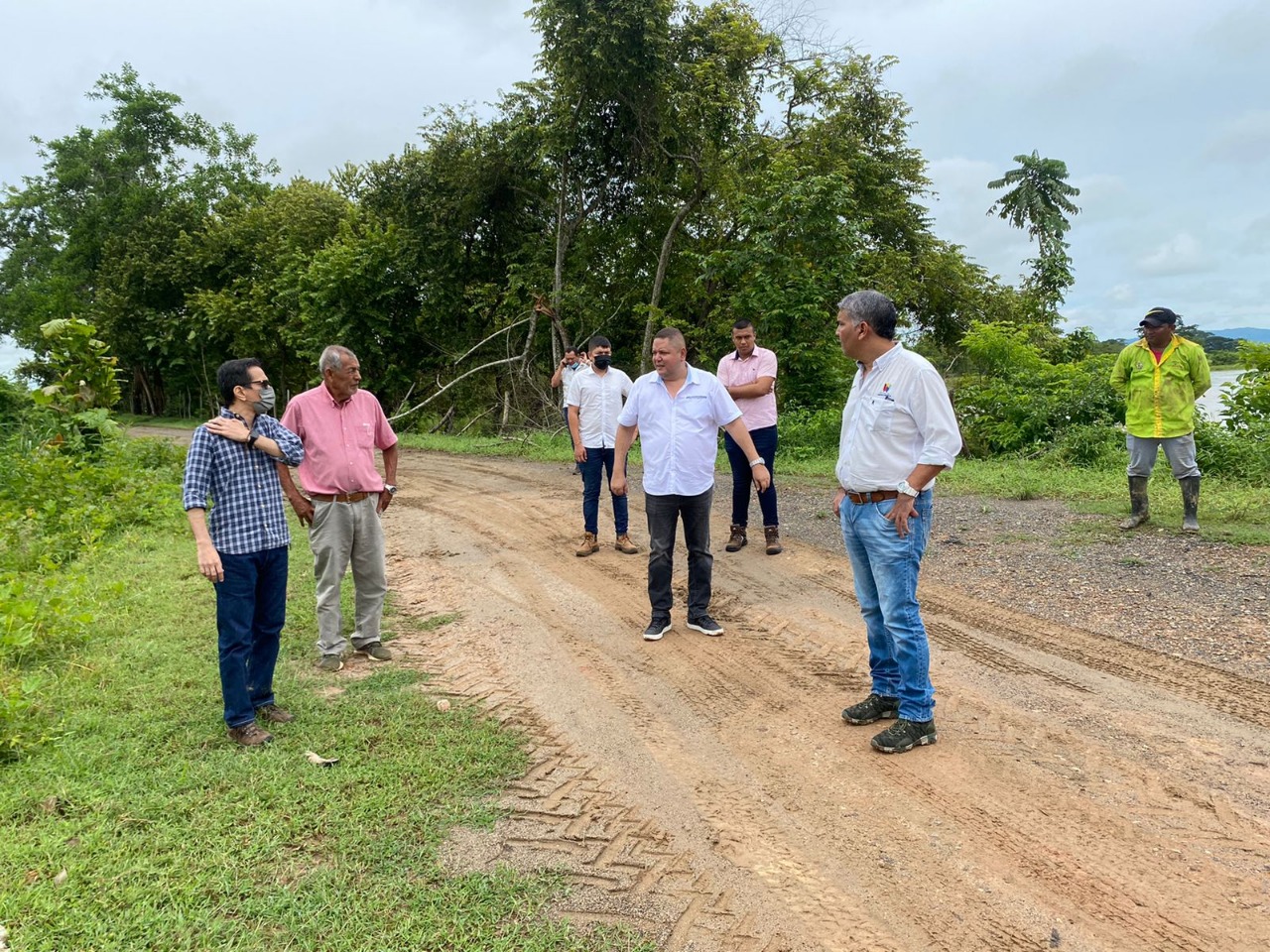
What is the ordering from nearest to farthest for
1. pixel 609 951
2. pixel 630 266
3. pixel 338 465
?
1. pixel 609 951
2. pixel 338 465
3. pixel 630 266

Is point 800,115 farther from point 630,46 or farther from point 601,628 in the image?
point 601,628

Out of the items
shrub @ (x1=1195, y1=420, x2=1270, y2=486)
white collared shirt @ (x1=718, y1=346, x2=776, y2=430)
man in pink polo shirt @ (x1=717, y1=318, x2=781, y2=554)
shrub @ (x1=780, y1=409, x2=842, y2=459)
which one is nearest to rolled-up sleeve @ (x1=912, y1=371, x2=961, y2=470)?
man in pink polo shirt @ (x1=717, y1=318, x2=781, y2=554)

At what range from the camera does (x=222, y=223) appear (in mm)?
30016

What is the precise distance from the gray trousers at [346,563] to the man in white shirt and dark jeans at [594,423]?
2.51 metres

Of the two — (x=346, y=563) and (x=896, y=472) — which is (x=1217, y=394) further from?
(x=346, y=563)

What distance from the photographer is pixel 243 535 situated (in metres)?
3.91

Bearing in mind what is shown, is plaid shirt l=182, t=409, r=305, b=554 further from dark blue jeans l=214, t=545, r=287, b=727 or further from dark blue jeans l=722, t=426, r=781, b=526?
dark blue jeans l=722, t=426, r=781, b=526

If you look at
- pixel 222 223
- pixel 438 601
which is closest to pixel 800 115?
pixel 438 601

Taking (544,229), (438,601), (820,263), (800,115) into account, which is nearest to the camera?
(438,601)

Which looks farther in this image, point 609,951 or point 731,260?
point 731,260

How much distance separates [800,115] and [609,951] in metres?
18.1

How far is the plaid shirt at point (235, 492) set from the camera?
3887 millimetres

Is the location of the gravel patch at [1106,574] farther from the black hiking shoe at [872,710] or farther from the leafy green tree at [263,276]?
the leafy green tree at [263,276]

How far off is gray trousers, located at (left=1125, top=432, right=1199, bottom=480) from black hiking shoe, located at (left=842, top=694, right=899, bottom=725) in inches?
186
